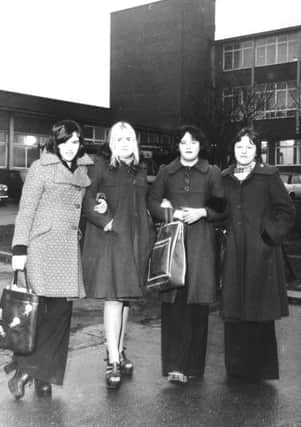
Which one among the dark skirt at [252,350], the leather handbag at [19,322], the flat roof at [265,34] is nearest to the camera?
the leather handbag at [19,322]

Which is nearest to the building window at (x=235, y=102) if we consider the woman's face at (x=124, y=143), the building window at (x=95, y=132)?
the building window at (x=95, y=132)

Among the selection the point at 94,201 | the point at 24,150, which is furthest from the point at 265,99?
the point at 94,201

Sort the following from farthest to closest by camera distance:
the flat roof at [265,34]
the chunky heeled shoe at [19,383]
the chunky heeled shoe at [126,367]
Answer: the flat roof at [265,34] → the chunky heeled shoe at [126,367] → the chunky heeled shoe at [19,383]

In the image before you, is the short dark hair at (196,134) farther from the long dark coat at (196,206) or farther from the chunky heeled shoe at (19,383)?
the chunky heeled shoe at (19,383)

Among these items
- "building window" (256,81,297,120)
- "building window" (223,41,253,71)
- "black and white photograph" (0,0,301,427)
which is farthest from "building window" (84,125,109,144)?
"black and white photograph" (0,0,301,427)

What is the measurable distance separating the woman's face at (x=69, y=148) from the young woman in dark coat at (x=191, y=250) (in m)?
0.71

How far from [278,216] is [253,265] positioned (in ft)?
1.34

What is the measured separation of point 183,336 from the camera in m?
4.50

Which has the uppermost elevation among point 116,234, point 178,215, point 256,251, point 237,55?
point 237,55

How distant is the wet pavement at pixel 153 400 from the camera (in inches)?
146

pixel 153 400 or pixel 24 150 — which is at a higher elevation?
pixel 24 150

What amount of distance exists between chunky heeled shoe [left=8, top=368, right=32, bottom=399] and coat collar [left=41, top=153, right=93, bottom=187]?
134 centimetres

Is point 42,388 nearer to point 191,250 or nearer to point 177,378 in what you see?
point 177,378

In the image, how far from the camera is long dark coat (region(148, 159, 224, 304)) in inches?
174
